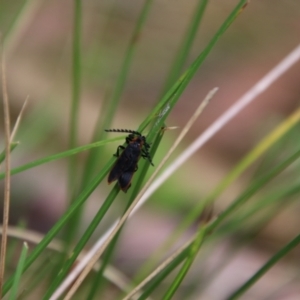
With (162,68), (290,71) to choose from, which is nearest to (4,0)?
(162,68)

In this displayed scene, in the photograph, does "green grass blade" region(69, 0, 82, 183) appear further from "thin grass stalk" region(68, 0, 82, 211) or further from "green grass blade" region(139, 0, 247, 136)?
"green grass blade" region(139, 0, 247, 136)

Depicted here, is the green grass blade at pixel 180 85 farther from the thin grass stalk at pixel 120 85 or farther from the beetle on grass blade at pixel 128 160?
the thin grass stalk at pixel 120 85

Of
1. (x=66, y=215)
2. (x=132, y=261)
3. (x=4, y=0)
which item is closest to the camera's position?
(x=66, y=215)

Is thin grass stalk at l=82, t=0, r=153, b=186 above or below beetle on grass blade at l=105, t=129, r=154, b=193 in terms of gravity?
above

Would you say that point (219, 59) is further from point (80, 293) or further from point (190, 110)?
point (80, 293)

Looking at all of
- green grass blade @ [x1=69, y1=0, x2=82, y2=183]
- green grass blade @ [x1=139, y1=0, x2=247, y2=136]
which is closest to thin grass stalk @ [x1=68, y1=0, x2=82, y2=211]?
green grass blade @ [x1=69, y1=0, x2=82, y2=183]

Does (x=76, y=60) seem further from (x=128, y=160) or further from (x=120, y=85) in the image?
(x=128, y=160)

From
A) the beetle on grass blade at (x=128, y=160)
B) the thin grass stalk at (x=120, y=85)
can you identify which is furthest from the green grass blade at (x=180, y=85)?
the thin grass stalk at (x=120, y=85)

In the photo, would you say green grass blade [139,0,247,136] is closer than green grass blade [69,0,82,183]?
Yes

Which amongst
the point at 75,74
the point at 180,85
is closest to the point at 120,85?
the point at 75,74
